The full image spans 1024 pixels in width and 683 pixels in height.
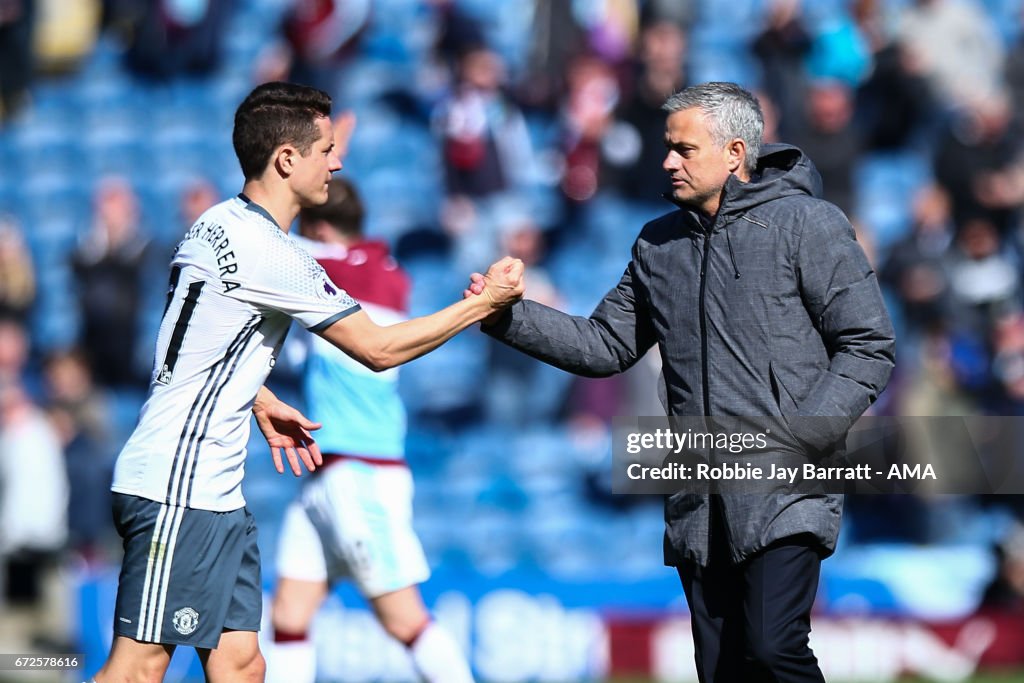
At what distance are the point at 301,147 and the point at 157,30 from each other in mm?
9494

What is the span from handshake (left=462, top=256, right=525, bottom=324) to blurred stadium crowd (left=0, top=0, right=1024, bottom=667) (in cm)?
476

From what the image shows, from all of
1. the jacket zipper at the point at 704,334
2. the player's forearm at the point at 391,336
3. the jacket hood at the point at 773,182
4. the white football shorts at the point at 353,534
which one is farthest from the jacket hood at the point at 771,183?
the white football shorts at the point at 353,534

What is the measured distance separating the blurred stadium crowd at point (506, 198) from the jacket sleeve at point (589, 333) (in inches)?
177

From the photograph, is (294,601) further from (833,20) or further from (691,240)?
(833,20)

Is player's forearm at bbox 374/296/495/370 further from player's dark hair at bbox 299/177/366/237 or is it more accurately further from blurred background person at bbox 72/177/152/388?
blurred background person at bbox 72/177/152/388

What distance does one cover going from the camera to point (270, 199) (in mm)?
4676

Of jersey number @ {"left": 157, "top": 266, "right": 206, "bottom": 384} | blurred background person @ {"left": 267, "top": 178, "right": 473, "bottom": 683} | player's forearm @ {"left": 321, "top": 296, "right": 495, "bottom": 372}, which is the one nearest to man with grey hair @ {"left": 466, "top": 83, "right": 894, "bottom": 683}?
player's forearm @ {"left": 321, "top": 296, "right": 495, "bottom": 372}

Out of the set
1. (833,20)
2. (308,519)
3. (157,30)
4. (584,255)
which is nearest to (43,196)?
(157,30)

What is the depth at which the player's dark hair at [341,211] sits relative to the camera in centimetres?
650

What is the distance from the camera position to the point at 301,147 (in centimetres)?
468

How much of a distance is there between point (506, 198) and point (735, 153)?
23.3 feet
